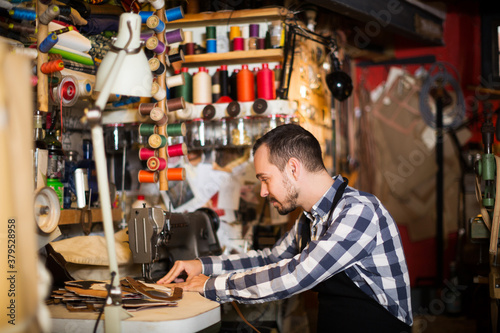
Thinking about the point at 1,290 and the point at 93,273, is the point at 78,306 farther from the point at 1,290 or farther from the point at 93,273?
the point at 93,273

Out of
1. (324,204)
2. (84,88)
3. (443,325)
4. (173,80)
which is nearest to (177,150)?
(173,80)

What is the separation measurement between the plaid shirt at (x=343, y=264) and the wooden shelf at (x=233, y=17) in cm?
186

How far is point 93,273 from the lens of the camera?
2768 mm

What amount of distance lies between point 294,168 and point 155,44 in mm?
963

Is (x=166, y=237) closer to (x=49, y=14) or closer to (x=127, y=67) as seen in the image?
(x=127, y=67)

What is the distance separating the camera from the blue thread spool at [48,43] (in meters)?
2.30

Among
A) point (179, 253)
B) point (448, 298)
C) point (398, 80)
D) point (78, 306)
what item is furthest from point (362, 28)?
point (78, 306)

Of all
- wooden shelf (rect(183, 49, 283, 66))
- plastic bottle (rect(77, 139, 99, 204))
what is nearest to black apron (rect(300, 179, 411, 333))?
plastic bottle (rect(77, 139, 99, 204))

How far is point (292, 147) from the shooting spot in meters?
2.34

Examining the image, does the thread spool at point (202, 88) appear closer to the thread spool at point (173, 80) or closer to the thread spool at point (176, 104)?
the thread spool at point (173, 80)

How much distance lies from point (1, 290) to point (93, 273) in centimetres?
138

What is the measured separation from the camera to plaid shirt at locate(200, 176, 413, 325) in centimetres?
202

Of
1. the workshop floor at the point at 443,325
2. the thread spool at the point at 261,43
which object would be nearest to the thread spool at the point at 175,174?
the thread spool at the point at 261,43

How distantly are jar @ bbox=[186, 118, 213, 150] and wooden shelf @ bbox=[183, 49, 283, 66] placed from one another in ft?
1.71
